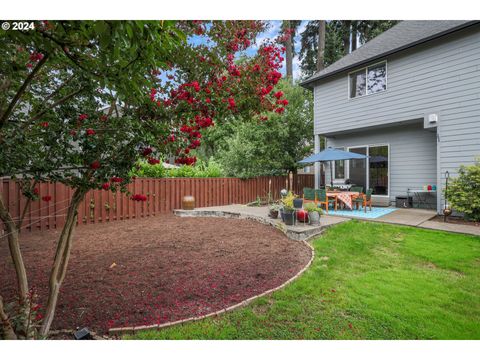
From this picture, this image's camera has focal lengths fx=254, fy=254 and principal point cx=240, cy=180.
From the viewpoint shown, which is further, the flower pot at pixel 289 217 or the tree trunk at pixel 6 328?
the flower pot at pixel 289 217

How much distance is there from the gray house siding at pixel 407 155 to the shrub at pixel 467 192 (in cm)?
175

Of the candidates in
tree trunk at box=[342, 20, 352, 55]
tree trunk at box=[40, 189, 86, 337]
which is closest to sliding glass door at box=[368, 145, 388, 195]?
tree trunk at box=[40, 189, 86, 337]

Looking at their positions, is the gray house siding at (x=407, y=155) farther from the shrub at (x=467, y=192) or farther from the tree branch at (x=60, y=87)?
the tree branch at (x=60, y=87)

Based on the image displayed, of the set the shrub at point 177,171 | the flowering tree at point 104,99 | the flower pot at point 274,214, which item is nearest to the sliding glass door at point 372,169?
the flower pot at point 274,214

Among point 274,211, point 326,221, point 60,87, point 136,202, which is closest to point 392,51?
point 326,221

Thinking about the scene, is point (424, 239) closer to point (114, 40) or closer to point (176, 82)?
point (176, 82)

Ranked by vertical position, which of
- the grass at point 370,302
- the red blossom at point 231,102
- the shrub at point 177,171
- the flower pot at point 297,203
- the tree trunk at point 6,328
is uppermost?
the red blossom at point 231,102

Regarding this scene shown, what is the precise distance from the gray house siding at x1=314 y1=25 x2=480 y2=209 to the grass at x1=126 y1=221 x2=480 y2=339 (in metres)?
3.26

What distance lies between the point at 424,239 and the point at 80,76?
17.9 feet

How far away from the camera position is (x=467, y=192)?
543 cm

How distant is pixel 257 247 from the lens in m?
4.16

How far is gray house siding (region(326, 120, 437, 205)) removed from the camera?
740cm

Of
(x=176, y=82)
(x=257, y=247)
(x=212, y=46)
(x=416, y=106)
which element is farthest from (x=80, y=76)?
(x=416, y=106)

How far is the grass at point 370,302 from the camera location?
6.75 feet
